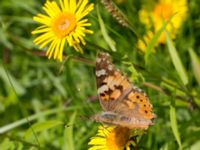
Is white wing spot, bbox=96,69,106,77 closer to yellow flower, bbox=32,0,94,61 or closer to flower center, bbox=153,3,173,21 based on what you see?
yellow flower, bbox=32,0,94,61

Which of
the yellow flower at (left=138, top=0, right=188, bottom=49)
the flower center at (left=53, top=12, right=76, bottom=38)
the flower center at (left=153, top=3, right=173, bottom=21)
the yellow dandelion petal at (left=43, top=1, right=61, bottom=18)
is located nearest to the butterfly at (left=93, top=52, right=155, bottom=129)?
the flower center at (left=53, top=12, right=76, bottom=38)

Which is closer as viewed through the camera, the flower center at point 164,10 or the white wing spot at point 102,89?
the white wing spot at point 102,89

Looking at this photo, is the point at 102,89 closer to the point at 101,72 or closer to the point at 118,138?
the point at 101,72

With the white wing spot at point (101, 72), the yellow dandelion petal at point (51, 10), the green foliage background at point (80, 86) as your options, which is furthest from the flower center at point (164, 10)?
the white wing spot at point (101, 72)

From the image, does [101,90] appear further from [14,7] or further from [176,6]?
[14,7]

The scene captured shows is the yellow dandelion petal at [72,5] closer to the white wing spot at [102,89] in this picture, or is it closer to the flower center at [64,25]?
the flower center at [64,25]

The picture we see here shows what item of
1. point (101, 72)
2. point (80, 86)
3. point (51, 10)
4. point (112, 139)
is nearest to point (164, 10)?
point (80, 86)
